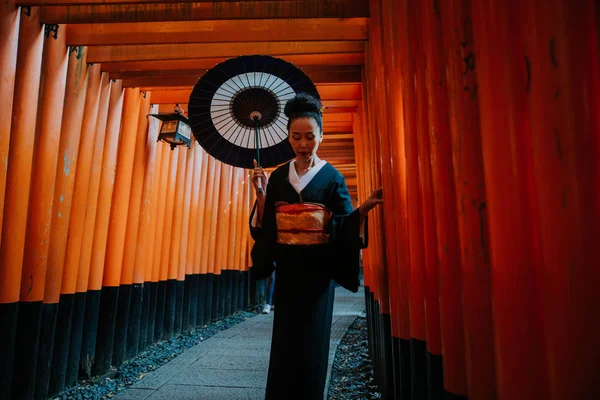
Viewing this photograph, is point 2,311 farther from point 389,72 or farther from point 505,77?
point 505,77

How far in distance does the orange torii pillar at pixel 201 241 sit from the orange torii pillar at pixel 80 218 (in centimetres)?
319

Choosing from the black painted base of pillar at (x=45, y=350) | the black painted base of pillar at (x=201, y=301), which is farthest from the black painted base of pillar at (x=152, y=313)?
the black painted base of pillar at (x=45, y=350)

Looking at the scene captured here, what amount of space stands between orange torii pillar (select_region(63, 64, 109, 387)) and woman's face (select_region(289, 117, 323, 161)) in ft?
9.87

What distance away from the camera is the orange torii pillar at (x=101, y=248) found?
4832 millimetres

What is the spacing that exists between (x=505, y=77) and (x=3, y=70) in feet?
12.1

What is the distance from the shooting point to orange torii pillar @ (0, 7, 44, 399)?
333cm

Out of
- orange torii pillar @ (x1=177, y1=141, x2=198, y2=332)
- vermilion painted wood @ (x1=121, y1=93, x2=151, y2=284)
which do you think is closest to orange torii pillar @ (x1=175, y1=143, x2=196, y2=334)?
orange torii pillar @ (x1=177, y1=141, x2=198, y2=332)

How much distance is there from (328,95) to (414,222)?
438cm

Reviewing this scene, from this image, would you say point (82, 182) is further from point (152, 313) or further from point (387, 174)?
point (387, 174)

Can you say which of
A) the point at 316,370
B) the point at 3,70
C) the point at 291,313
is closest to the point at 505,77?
the point at 291,313

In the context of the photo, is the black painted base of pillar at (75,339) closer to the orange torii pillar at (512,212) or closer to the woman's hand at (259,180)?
the woman's hand at (259,180)

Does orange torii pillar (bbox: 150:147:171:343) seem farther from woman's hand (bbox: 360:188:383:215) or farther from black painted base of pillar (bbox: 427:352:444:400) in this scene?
black painted base of pillar (bbox: 427:352:444:400)

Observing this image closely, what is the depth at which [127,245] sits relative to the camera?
5660 millimetres

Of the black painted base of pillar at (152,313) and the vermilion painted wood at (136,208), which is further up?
the vermilion painted wood at (136,208)
